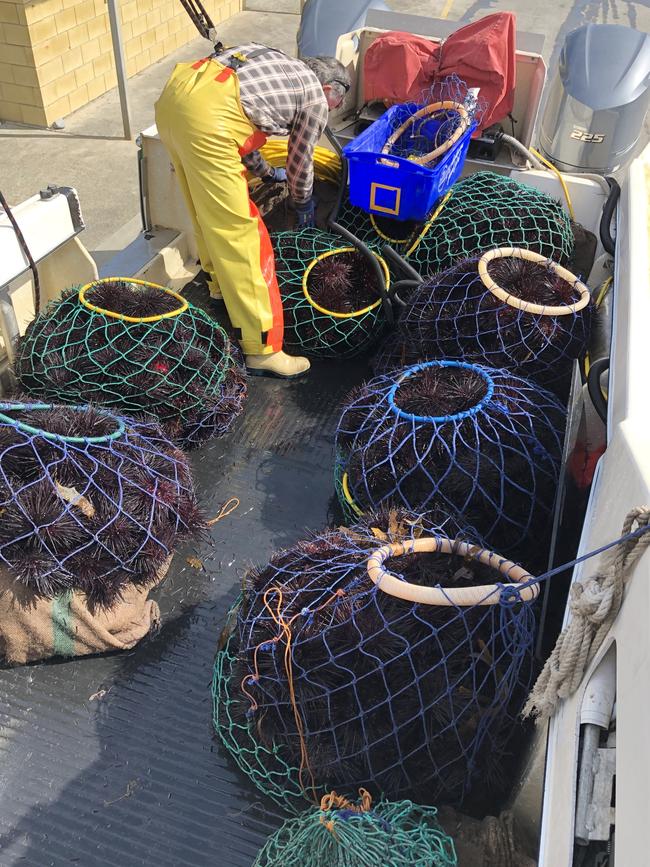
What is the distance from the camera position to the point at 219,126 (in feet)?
9.84

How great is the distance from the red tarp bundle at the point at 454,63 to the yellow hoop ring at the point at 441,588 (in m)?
3.15

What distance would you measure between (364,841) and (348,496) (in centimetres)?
112

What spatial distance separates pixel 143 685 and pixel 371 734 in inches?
31.4

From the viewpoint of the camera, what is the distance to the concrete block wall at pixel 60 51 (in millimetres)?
6488

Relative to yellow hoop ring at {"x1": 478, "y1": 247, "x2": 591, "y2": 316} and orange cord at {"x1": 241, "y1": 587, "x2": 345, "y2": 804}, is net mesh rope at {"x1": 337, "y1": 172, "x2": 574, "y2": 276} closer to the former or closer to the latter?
yellow hoop ring at {"x1": 478, "y1": 247, "x2": 591, "y2": 316}

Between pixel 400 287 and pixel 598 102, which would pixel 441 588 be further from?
pixel 598 102

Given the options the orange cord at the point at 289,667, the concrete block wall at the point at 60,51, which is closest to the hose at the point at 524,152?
the orange cord at the point at 289,667

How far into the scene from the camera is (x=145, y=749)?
2102 millimetres

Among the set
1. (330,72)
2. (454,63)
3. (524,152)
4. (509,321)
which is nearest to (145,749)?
(509,321)

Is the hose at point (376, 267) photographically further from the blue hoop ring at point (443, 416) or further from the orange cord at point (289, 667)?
the orange cord at point (289, 667)

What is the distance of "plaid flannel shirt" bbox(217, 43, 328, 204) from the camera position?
9.97 feet

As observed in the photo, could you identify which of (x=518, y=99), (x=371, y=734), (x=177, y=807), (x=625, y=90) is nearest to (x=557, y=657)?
(x=371, y=734)

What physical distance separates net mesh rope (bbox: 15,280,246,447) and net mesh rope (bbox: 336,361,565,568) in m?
0.75

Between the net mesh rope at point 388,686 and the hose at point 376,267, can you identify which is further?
the hose at point 376,267
